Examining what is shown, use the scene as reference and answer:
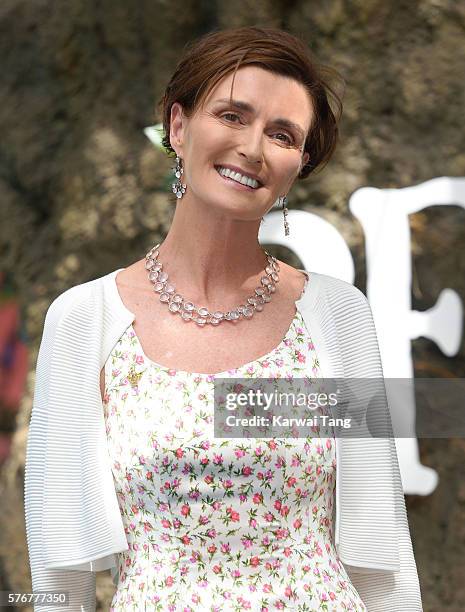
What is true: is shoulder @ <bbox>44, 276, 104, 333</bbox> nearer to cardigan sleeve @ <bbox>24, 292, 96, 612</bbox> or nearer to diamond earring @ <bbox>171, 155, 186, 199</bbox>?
cardigan sleeve @ <bbox>24, 292, 96, 612</bbox>

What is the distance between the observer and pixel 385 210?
271 cm

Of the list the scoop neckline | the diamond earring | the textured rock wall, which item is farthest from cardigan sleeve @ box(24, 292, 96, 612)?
the textured rock wall

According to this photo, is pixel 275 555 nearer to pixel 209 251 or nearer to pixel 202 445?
pixel 202 445

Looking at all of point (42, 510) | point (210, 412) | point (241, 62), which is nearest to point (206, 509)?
point (210, 412)

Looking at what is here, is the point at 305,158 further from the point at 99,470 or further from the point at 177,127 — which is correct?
the point at 99,470

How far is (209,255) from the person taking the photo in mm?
1446

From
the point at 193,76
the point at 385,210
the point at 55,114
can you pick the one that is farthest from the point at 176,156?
the point at 55,114

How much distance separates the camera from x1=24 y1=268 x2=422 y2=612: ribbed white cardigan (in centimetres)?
135

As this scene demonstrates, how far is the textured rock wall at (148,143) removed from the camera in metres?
2.75

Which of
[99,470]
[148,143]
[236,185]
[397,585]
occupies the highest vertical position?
[148,143]

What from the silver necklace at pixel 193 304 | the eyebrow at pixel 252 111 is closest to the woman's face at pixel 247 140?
the eyebrow at pixel 252 111

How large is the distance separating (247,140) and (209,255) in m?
0.19

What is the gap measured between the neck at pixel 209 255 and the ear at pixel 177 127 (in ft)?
0.27

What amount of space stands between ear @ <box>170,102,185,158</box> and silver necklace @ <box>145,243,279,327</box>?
0.51 ft
